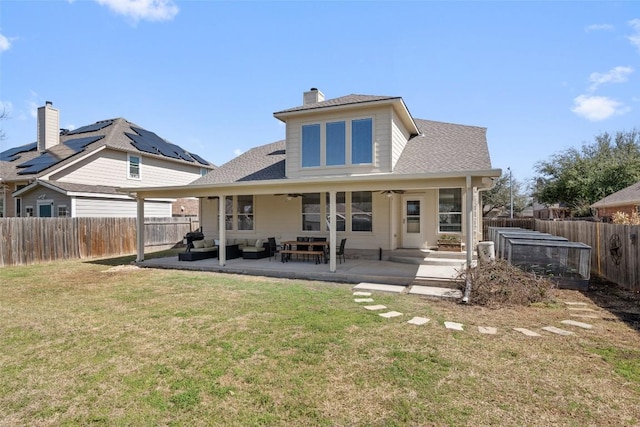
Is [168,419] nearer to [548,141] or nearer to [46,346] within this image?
[46,346]

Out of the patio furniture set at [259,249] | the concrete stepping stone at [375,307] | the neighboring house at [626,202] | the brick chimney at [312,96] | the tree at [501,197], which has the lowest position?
the concrete stepping stone at [375,307]

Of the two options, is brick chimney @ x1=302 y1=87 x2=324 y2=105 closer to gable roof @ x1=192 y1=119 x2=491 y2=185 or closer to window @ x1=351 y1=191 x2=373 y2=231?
Result: gable roof @ x1=192 y1=119 x2=491 y2=185

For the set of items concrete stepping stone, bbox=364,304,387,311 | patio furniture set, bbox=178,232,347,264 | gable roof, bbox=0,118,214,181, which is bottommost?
concrete stepping stone, bbox=364,304,387,311

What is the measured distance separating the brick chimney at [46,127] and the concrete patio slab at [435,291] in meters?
21.6

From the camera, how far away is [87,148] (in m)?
17.4

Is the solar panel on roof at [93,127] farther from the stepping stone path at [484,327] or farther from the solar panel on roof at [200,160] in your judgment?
the stepping stone path at [484,327]

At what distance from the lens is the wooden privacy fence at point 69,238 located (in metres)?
12.1

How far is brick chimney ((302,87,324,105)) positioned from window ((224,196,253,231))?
4918 millimetres

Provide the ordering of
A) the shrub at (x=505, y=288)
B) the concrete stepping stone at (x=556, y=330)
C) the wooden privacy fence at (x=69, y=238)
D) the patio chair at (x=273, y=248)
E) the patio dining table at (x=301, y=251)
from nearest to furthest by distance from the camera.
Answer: the concrete stepping stone at (x=556, y=330) → the shrub at (x=505, y=288) → the patio dining table at (x=301, y=251) → the wooden privacy fence at (x=69, y=238) → the patio chair at (x=273, y=248)

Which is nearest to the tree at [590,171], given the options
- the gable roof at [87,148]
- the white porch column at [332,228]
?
the white porch column at [332,228]

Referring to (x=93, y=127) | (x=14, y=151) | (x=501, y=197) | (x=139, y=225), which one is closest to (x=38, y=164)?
(x=93, y=127)

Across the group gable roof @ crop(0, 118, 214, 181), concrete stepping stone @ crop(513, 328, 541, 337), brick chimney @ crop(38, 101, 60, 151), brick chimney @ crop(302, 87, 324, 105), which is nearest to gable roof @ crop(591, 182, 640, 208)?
brick chimney @ crop(302, 87, 324, 105)

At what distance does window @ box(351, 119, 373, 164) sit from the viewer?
11.5 metres

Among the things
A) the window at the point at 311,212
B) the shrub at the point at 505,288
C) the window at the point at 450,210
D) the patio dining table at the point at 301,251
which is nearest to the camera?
the shrub at the point at 505,288
